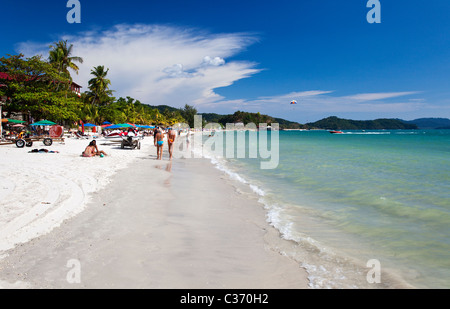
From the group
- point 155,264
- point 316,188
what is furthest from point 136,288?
point 316,188

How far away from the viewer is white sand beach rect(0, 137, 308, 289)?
3.29m

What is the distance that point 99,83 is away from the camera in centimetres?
5744

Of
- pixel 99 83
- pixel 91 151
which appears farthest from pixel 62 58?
pixel 91 151

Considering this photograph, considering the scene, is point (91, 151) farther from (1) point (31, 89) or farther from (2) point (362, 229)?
(1) point (31, 89)

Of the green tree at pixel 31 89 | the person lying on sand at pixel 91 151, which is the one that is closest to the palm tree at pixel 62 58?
the green tree at pixel 31 89

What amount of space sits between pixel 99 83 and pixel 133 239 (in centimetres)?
6153

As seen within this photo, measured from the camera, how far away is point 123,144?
21.0 meters

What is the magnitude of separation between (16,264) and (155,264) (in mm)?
1746

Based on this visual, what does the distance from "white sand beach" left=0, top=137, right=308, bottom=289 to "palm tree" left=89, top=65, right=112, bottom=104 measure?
56192mm

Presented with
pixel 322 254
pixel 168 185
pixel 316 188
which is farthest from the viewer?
pixel 316 188

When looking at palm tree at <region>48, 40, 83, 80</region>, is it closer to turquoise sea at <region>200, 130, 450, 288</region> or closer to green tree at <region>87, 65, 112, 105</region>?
green tree at <region>87, 65, 112, 105</region>

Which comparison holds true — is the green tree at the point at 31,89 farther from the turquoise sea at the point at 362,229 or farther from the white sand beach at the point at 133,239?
the turquoise sea at the point at 362,229

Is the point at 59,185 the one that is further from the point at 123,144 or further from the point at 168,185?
the point at 123,144

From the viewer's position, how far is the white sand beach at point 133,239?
3293mm
